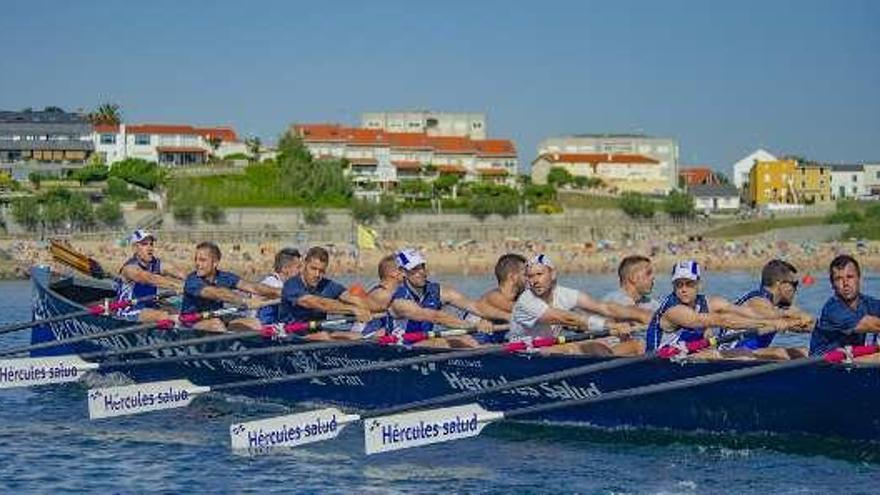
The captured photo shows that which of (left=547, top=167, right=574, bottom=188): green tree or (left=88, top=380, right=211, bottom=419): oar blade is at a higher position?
(left=547, top=167, right=574, bottom=188): green tree

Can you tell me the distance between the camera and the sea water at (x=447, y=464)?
13523 millimetres

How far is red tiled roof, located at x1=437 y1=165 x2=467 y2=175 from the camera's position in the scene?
382 feet

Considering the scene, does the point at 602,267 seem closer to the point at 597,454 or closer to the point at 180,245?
the point at 180,245

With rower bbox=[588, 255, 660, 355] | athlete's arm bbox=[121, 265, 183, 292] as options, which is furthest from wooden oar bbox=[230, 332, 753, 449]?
athlete's arm bbox=[121, 265, 183, 292]

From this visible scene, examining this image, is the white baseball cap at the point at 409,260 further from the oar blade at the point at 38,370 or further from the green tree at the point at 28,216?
the green tree at the point at 28,216

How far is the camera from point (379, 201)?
303 feet

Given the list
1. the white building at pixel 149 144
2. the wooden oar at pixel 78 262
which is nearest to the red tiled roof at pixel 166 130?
the white building at pixel 149 144

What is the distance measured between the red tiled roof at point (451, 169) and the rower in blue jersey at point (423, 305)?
98.2 metres

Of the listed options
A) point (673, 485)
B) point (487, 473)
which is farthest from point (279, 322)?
point (673, 485)

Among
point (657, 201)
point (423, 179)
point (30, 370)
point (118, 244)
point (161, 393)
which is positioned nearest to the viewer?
point (161, 393)

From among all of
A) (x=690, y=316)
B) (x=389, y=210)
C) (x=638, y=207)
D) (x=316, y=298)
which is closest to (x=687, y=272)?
(x=690, y=316)

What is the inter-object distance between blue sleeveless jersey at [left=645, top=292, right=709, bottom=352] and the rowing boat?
39 centimetres

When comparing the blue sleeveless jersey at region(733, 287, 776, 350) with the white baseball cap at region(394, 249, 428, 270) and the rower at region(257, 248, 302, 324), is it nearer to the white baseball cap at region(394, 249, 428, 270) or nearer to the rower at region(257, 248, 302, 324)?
the white baseball cap at region(394, 249, 428, 270)

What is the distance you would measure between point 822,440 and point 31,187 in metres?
83.9
